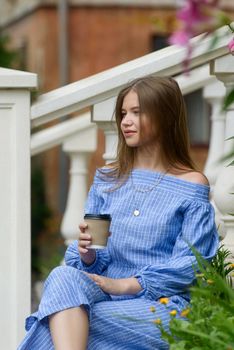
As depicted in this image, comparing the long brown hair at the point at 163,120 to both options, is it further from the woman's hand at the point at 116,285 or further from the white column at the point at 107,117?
the white column at the point at 107,117

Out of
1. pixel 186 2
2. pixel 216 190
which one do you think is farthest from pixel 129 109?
pixel 186 2

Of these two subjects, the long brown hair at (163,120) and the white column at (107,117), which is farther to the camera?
the white column at (107,117)

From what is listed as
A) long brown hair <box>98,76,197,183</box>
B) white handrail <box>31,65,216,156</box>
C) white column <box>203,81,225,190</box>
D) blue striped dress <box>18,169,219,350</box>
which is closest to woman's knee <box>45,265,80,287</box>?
blue striped dress <box>18,169,219,350</box>

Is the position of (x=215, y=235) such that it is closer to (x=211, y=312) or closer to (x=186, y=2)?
(x=211, y=312)

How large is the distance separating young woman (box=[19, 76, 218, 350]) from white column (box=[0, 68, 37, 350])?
0.38m

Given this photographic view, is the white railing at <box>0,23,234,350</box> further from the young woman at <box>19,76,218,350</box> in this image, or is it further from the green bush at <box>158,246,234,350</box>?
the green bush at <box>158,246,234,350</box>

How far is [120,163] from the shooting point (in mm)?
4805

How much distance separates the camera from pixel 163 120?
4.72m

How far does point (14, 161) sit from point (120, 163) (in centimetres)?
51

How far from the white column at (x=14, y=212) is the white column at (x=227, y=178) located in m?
0.74

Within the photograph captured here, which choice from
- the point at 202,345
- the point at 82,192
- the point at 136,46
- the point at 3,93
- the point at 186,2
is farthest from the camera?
the point at 136,46

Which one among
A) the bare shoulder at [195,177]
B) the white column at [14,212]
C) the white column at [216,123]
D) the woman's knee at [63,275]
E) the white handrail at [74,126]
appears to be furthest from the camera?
the white handrail at [74,126]

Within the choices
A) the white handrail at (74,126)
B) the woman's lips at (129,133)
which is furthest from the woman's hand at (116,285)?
the white handrail at (74,126)

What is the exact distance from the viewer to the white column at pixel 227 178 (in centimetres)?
534
